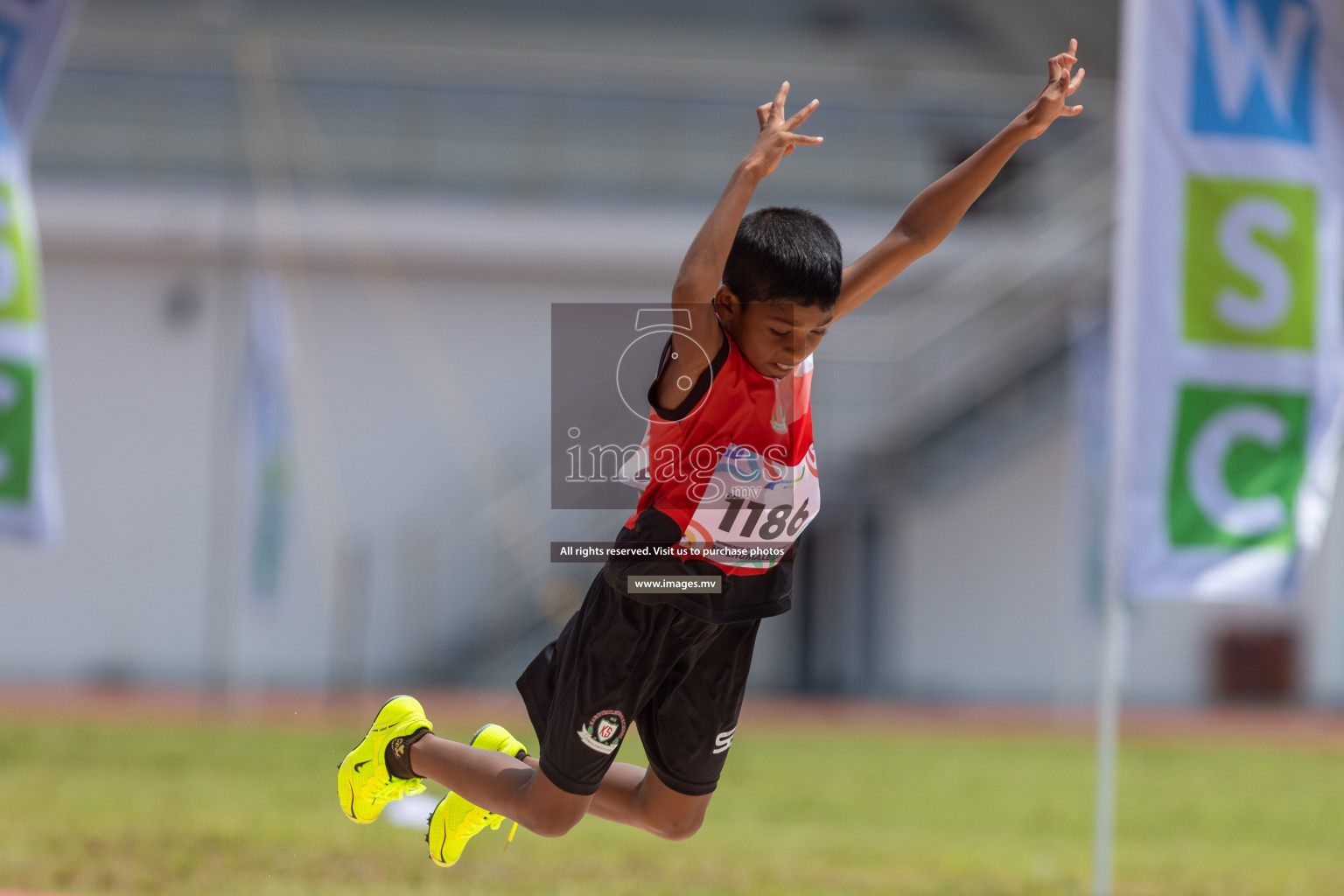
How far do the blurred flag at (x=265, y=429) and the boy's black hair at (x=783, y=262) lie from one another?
30.7 ft

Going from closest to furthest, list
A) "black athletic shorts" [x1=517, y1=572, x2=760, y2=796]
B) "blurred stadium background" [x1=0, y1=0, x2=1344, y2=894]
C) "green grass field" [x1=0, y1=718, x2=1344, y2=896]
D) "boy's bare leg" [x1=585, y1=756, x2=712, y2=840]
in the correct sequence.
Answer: "black athletic shorts" [x1=517, y1=572, x2=760, y2=796] < "boy's bare leg" [x1=585, y1=756, x2=712, y2=840] < "green grass field" [x1=0, y1=718, x2=1344, y2=896] < "blurred stadium background" [x1=0, y1=0, x2=1344, y2=894]

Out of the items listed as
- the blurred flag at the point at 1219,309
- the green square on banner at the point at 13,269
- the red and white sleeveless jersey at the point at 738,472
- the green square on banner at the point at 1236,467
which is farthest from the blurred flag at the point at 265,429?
the red and white sleeveless jersey at the point at 738,472

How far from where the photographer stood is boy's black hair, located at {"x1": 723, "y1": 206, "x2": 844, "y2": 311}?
2.95 m

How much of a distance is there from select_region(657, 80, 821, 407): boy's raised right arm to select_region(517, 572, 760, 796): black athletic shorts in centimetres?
67

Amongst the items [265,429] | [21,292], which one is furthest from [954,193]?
[265,429]

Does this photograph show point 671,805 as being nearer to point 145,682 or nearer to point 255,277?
point 255,277

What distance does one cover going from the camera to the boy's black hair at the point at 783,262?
9.67 feet

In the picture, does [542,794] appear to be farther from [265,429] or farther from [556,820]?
[265,429]

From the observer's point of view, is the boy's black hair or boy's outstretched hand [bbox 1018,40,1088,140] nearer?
the boy's black hair

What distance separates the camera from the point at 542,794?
3471 millimetres

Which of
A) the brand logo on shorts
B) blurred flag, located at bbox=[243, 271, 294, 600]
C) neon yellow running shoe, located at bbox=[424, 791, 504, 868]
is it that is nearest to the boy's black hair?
the brand logo on shorts

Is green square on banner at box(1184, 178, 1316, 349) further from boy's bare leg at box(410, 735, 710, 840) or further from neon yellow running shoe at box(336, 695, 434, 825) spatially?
neon yellow running shoe at box(336, 695, 434, 825)

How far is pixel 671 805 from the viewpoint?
143 inches

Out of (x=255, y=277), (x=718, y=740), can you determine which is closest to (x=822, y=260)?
(x=718, y=740)
